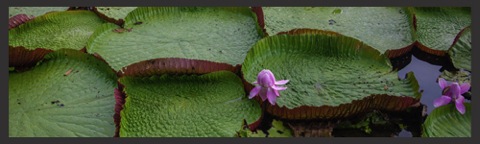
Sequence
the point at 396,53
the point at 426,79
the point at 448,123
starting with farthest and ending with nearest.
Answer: the point at 396,53 < the point at 426,79 < the point at 448,123

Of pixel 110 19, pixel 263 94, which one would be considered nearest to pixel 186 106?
pixel 263 94

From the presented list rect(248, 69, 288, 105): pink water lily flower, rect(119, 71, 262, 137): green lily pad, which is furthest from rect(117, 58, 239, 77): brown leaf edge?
rect(248, 69, 288, 105): pink water lily flower

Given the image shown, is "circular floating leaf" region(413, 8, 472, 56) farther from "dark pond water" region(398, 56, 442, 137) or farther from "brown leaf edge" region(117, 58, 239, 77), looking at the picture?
"brown leaf edge" region(117, 58, 239, 77)

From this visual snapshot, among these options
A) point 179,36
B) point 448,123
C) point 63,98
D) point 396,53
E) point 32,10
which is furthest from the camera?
point 32,10

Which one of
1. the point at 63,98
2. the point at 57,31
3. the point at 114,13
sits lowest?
the point at 63,98

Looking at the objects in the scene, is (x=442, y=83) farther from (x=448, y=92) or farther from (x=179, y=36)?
(x=179, y=36)
